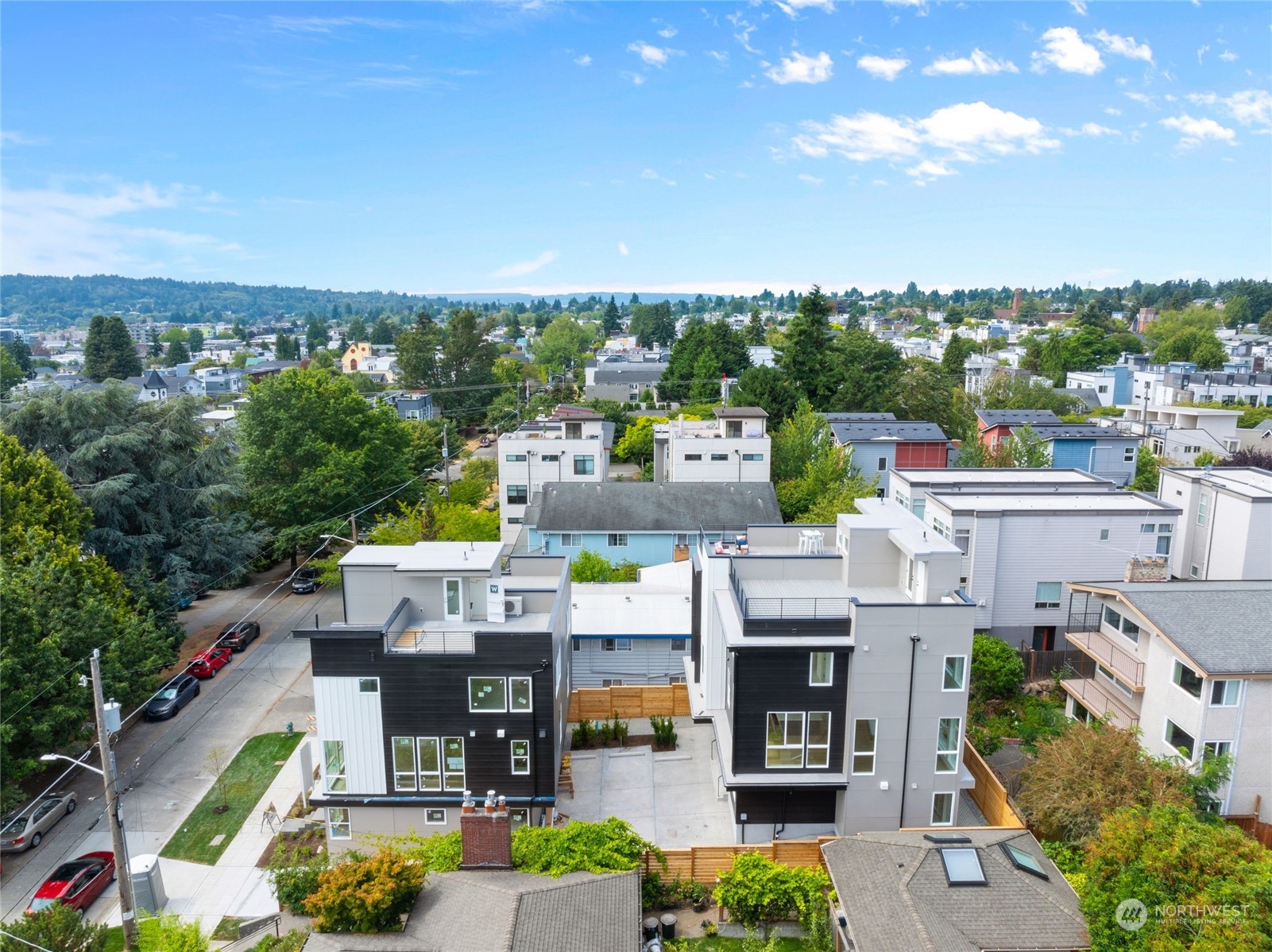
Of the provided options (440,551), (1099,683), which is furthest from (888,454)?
(440,551)

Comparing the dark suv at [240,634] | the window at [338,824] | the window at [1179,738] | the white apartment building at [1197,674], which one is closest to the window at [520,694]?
the window at [338,824]

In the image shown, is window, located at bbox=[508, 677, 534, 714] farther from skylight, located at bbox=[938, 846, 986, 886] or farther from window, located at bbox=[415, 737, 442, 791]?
skylight, located at bbox=[938, 846, 986, 886]

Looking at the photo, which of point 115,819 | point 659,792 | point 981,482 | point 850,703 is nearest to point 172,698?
point 115,819

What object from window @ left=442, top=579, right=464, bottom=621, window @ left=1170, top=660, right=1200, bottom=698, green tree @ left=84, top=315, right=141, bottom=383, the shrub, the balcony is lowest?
the balcony

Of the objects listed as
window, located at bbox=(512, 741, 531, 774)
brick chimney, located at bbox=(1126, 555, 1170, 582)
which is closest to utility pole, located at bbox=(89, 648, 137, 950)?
window, located at bbox=(512, 741, 531, 774)

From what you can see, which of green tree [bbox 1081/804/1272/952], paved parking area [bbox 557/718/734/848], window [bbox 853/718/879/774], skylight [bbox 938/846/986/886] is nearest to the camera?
green tree [bbox 1081/804/1272/952]

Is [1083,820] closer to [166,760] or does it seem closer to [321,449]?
[166,760]

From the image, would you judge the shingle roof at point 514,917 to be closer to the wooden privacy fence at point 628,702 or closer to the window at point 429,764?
the window at point 429,764
